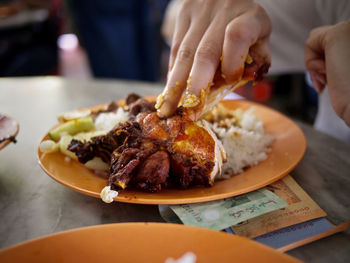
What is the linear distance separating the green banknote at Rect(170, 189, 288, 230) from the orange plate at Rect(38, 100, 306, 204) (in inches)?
1.2

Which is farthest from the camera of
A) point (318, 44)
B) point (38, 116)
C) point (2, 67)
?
point (2, 67)

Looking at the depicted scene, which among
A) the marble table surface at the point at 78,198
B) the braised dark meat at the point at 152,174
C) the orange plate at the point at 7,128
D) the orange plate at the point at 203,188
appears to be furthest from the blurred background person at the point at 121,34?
the braised dark meat at the point at 152,174

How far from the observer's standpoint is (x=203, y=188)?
876 mm

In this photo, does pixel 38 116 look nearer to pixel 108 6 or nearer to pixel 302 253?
pixel 302 253

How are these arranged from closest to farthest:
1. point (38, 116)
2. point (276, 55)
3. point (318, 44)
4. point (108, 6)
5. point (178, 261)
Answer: point (178, 261), point (318, 44), point (38, 116), point (276, 55), point (108, 6)

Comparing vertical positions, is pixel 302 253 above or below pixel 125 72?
→ above

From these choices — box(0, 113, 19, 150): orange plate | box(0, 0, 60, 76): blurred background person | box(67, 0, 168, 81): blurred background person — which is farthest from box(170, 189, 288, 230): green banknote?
box(0, 0, 60, 76): blurred background person

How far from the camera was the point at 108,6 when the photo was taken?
371 cm

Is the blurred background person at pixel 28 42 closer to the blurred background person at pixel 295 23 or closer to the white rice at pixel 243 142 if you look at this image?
the blurred background person at pixel 295 23

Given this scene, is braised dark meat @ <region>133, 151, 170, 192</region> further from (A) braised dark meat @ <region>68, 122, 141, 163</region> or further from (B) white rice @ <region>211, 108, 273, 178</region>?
(B) white rice @ <region>211, 108, 273, 178</region>

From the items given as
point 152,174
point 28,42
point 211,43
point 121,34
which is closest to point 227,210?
point 152,174

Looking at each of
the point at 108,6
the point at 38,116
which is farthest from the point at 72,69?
the point at 38,116

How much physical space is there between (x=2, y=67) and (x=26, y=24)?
69cm

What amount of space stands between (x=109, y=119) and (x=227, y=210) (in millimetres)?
605
